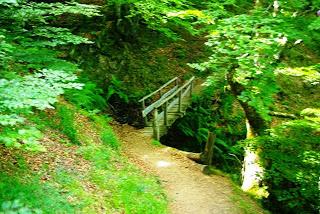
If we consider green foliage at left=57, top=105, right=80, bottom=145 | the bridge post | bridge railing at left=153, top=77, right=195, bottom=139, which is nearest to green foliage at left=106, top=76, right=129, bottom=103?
bridge railing at left=153, top=77, right=195, bottom=139

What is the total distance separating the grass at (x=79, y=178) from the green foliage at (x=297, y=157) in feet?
10.1

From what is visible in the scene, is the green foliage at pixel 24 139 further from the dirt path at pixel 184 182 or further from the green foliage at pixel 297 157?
the green foliage at pixel 297 157

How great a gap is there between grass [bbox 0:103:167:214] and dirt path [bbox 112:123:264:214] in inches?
19.7

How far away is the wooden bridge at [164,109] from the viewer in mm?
11828

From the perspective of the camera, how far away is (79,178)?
682 centimetres

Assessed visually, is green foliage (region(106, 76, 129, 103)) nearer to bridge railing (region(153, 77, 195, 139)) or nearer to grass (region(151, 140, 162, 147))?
bridge railing (region(153, 77, 195, 139))

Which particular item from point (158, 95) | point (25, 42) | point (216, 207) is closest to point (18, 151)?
point (25, 42)

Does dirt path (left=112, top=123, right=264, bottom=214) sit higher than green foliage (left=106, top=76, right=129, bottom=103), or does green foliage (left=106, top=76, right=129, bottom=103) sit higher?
green foliage (left=106, top=76, right=129, bottom=103)

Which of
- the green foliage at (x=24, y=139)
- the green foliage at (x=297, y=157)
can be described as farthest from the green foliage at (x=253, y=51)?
the green foliage at (x=24, y=139)

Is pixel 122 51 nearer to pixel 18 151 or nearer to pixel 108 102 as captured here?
pixel 108 102

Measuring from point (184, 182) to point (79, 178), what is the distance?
358cm

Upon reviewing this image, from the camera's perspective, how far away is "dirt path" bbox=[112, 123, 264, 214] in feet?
28.3

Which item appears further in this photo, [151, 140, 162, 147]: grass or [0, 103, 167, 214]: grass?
[151, 140, 162, 147]: grass

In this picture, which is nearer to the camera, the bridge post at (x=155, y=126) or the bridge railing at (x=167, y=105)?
the bridge post at (x=155, y=126)
